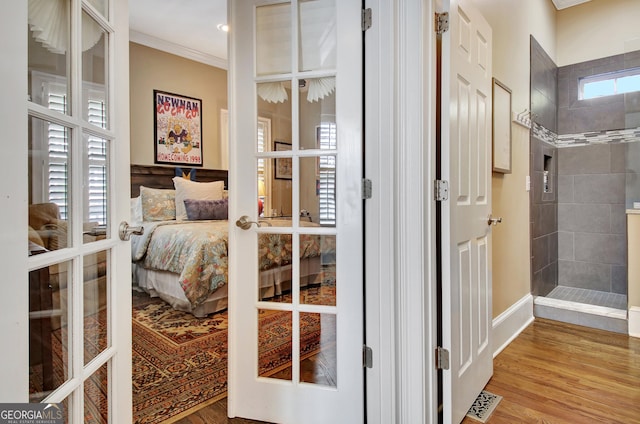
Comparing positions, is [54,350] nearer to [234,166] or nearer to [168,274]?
[234,166]

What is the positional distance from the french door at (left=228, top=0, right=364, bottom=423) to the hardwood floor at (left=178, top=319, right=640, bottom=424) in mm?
170

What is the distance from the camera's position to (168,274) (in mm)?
3281

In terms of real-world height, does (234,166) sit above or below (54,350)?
above

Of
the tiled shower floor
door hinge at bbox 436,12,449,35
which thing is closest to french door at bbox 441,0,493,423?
door hinge at bbox 436,12,449,35

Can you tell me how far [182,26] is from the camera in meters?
4.18

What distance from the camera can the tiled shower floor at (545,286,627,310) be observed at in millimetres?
3109

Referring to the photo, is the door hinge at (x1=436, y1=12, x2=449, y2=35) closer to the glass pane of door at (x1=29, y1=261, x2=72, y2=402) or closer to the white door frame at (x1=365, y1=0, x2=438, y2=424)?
the white door frame at (x1=365, y1=0, x2=438, y2=424)

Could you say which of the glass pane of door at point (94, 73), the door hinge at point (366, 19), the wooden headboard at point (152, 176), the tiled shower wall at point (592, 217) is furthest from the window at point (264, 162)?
the tiled shower wall at point (592, 217)

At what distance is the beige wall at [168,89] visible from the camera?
436 centimetres

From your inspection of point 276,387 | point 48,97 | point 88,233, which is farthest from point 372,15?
point 276,387

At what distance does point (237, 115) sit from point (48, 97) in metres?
0.93

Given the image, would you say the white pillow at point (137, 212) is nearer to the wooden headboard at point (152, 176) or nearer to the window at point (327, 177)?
the wooden headboard at point (152, 176)

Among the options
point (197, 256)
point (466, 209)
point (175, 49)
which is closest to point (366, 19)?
point (466, 209)

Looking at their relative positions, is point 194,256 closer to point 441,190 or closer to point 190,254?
point 190,254
